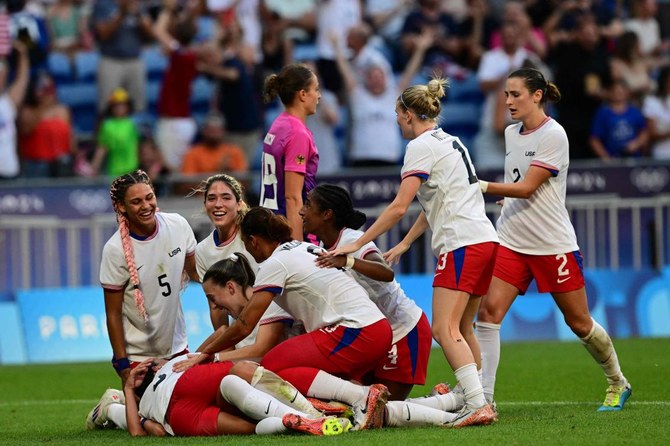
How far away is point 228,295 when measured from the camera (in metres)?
9.05

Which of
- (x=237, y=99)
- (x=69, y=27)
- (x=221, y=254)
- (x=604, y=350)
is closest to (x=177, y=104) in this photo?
(x=237, y=99)

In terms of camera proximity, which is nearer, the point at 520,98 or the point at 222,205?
the point at 520,98

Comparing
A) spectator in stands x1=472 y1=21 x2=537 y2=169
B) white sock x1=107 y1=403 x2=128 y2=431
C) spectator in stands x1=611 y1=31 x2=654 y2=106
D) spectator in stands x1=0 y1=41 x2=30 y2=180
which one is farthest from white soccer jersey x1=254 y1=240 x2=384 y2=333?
spectator in stands x1=611 y1=31 x2=654 y2=106

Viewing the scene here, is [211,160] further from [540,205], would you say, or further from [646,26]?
[540,205]

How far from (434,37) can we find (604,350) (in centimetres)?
1134

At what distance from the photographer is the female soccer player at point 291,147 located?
998 cm

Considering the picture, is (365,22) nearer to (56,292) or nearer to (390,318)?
(56,292)

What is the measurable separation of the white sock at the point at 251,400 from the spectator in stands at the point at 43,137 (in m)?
10.6

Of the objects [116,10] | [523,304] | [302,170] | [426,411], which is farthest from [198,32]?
[426,411]

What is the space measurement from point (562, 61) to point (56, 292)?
808 cm

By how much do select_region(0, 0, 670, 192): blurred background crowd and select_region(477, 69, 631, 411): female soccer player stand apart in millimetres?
8467

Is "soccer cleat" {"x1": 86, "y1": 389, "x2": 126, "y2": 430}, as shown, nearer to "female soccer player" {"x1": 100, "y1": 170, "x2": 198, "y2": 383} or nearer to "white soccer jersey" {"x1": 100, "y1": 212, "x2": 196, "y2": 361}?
"female soccer player" {"x1": 100, "y1": 170, "x2": 198, "y2": 383}

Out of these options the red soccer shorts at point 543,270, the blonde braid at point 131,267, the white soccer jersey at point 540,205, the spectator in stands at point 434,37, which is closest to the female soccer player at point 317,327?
the blonde braid at point 131,267

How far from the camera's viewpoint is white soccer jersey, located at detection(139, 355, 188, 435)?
8.70 metres
